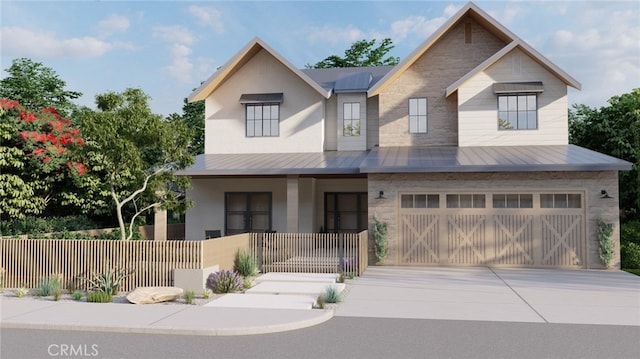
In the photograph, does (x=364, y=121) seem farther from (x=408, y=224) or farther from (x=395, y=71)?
(x=408, y=224)

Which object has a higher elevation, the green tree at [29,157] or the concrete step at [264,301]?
the green tree at [29,157]

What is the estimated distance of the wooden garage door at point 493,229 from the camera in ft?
60.3

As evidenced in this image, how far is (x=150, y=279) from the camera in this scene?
13758 mm

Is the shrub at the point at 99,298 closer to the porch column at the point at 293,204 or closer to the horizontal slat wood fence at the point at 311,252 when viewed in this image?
the horizontal slat wood fence at the point at 311,252

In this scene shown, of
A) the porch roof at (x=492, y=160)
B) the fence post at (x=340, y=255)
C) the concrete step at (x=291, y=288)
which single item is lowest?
the concrete step at (x=291, y=288)

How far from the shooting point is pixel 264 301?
39.1 feet

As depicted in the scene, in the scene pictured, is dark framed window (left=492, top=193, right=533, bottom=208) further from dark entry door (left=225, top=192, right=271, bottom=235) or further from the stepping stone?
the stepping stone

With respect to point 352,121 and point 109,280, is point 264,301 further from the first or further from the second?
point 352,121

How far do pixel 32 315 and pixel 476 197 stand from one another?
44.6 feet

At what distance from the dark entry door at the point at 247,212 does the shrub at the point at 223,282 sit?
34.3 feet

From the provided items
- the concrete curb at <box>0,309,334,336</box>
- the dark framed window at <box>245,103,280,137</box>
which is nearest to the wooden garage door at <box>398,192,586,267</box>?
the dark framed window at <box>245,103,280,137</box>

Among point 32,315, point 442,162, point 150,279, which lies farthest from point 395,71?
point 32,315

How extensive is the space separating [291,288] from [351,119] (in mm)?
12115

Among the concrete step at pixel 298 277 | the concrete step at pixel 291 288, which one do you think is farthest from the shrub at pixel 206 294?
the concrete step at pixel 298 277
